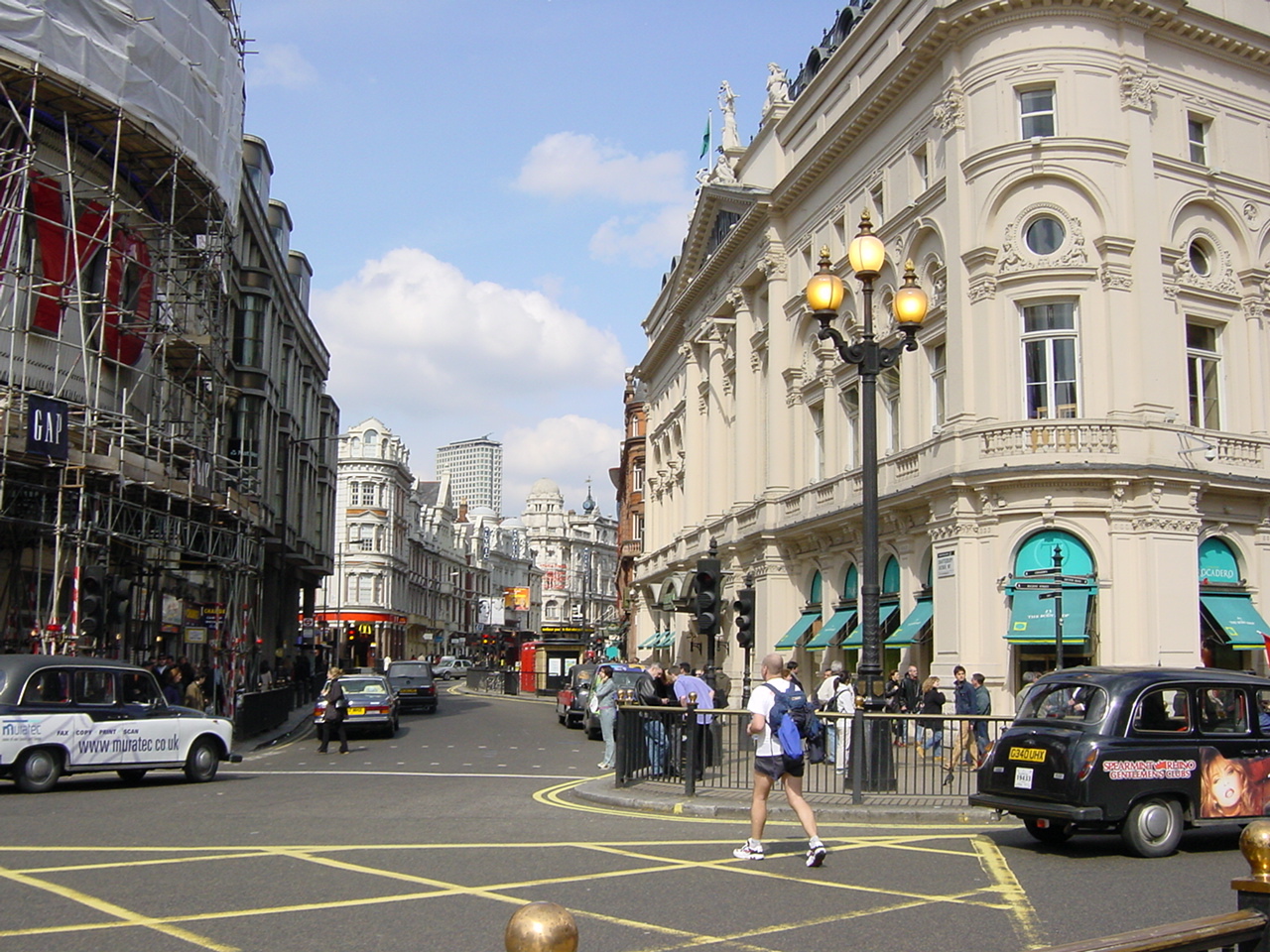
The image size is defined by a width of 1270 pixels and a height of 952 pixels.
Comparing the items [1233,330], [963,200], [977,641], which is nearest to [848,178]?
[963,200]

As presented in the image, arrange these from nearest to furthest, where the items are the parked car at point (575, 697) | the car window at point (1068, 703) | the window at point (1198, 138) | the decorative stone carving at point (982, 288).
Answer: the car window at point (1068, 703), the decorative stone carving at point (982, 288), the window at point (1198, 138), the parked car at point (575, 697)

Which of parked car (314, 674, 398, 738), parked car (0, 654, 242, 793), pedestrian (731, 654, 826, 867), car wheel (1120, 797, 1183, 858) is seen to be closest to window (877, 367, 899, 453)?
parked car (314, 674, 398, 738)

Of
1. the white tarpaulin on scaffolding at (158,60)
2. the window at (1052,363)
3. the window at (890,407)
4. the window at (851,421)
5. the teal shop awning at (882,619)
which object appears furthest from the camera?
the window at (851,421)

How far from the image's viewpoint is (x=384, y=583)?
334 feet

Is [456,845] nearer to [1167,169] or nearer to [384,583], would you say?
[1167,169]

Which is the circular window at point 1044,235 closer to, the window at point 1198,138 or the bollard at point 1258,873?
the window at point 1198,138

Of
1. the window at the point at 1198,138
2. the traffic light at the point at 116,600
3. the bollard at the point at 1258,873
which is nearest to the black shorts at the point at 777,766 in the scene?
the bollard at the point at 1258,873

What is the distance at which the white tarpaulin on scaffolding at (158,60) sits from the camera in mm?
22938

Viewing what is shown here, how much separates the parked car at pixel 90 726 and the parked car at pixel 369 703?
10.6m

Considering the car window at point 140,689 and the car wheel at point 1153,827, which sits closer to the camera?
the car wheel at point 1153,827

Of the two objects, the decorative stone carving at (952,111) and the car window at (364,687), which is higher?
the decorative stone carving at (952,111)

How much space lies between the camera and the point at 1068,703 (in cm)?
1230

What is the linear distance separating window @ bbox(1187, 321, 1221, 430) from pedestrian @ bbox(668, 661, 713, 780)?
14.1m

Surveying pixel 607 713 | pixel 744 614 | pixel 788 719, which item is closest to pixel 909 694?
pixel 744 614
